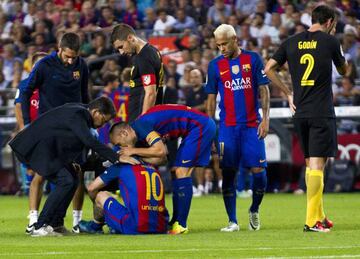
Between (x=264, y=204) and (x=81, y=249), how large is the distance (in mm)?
7939

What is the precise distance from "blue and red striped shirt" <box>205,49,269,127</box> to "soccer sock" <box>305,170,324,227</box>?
1.29 m

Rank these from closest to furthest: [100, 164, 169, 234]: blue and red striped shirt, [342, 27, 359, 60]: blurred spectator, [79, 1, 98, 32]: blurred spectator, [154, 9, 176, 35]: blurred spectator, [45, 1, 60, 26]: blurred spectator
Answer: [100, 164, 169, 234]: blue and red striped shirt → [342, 27, 359, 60]: blurred spectator → [154, 9, 176, 35]: blurred spectator → [79, 1, 98, 32]: blurred spectator → [45, 1, 60, 26]: blurred spectator

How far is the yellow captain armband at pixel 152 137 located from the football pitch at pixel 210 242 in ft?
3.32

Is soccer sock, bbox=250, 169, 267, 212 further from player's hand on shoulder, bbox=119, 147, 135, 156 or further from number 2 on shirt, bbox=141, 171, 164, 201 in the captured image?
player's hand on shoulder, bbox=119, 147, 135, 156

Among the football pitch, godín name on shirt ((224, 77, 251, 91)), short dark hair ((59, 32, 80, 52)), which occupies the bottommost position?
the football pitch

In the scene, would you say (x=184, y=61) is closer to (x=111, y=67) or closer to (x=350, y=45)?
(x=111, y=67)

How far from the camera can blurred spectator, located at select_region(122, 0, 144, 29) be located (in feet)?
89.4

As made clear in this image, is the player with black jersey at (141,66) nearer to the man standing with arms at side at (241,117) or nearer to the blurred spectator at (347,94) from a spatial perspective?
the man standing with arms at side at (241,117)

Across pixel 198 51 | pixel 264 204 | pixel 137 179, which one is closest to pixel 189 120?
pixel 137 179

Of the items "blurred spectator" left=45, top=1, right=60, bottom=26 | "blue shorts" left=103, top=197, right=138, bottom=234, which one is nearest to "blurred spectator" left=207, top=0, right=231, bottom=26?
"blurred spectator" left=45, top=1, right=60, bottom=26

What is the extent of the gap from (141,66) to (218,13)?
1267 cm

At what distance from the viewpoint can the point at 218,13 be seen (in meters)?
26.3

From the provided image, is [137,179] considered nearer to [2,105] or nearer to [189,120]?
[189,120]

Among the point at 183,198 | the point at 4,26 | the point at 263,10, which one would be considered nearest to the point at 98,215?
the point at 183,198
